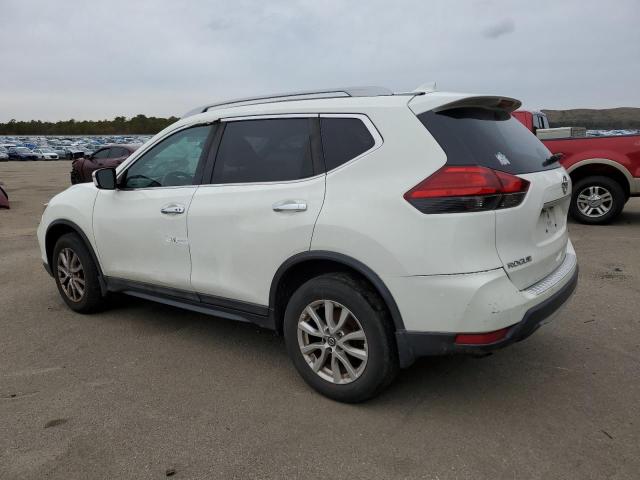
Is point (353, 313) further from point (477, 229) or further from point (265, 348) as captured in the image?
point (265, 348)

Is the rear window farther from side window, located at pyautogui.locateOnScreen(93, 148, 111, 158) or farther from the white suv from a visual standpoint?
side window, located at pyautogui.locateOnScreen(93, 148, 111, 158)

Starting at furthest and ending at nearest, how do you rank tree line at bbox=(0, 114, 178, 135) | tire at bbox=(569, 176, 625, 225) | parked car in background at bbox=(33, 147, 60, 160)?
tree line at bbox=(0, 114, 178, 135) → parked car in background at bbox=(33, 147, 60, 160) → tire at bbox=(569, 176, 625, 225)

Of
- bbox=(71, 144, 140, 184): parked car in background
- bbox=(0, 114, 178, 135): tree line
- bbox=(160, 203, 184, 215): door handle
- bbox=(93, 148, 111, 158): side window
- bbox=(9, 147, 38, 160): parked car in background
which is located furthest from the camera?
bbox=(0, 114, 178, 135): tree line

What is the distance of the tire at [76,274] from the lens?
4684 millimetres

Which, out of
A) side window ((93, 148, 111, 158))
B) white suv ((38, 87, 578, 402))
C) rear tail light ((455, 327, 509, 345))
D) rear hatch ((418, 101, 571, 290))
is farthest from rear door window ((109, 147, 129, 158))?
rear tail light ((455, 327, 509, 345))

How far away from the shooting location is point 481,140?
2879 mm

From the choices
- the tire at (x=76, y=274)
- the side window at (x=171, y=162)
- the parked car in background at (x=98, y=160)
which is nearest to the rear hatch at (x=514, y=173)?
the side window at (x=171, y=162)

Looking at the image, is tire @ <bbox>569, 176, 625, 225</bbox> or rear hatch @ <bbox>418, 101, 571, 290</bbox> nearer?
rear hatch @ <bbox>418, 101, 571, 290</bbox>

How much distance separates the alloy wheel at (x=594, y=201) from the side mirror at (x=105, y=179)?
7.65m

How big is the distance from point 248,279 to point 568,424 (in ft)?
6.65

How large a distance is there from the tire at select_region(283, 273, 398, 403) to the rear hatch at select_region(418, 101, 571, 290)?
2.46 feet

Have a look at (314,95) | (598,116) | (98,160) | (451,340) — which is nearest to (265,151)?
(314,95)

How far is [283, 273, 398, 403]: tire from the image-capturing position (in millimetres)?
2893

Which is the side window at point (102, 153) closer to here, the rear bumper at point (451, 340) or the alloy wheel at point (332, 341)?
the alloy wheel at point (332, 341)
